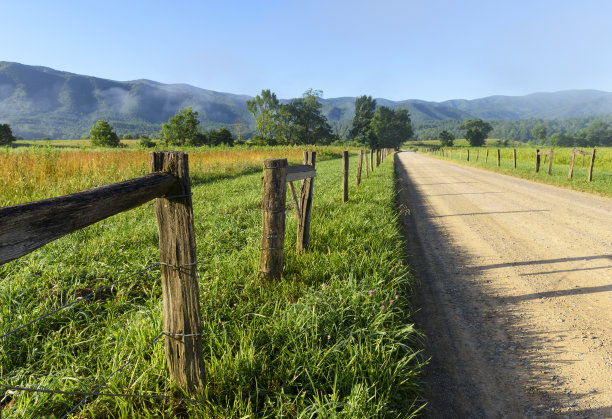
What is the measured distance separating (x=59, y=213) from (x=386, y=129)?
3930 inches

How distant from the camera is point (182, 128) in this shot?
6875cm

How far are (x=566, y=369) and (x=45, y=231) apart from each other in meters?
3.69

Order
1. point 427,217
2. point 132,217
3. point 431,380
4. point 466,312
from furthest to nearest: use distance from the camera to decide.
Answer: point 427,217 → point 132,217 → point 466,312 → point 431,380

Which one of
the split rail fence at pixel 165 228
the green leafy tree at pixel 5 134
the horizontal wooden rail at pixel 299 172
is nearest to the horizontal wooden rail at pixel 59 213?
the split rail fence at pixel 165 228

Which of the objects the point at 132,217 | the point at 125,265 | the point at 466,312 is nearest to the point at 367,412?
the point at 466,312

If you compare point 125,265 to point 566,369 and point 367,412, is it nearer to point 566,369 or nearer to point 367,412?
point 367,412

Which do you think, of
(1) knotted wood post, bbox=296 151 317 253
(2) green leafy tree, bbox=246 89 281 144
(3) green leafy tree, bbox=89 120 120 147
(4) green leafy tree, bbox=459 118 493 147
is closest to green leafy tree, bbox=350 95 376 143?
(2) green leafy tree, bbox=246 89 281 144

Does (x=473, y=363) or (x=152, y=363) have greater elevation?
(x=152, y=363)

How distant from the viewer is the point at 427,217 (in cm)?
797

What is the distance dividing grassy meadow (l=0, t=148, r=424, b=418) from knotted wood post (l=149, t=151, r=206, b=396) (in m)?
0.21

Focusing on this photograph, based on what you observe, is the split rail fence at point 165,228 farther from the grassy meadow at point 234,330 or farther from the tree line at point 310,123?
the tree line at point 310,123

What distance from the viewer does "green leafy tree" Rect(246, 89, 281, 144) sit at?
83.1 m

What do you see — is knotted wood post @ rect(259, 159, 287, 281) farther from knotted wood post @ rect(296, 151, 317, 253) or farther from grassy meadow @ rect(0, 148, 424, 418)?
knotted wood post @ rect(296, 151, 317, 253)

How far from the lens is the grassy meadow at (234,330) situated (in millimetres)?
2023
